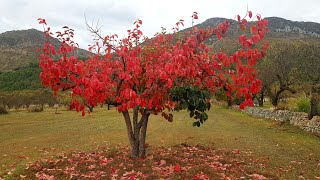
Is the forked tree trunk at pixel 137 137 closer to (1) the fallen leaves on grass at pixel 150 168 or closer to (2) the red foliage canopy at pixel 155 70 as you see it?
(1) the fallen leaves on grass at pixel 150 168

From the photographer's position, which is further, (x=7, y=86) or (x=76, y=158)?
(x=7, y=86)

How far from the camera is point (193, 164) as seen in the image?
36.3ft

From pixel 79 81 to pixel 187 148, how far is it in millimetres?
7710

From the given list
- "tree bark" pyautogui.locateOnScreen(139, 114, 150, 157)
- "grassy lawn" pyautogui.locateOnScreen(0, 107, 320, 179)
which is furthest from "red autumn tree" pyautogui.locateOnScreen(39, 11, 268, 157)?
"grassy lawn" pyautogui.locateOnScreen(0, 107, 320, 179)

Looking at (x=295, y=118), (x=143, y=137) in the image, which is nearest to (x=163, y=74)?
(x=143, y=137)

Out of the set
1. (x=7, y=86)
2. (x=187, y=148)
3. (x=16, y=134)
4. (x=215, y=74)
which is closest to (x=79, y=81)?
(x=215, y=74)

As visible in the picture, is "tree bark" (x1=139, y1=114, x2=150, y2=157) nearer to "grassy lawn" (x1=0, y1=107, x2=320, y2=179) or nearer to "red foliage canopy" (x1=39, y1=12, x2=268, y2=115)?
"red foliage canopy" (x1=39, y1=12, x2=268, y2=115)

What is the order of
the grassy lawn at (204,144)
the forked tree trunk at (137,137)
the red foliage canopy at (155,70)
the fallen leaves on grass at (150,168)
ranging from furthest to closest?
1. the grassy lawn at (204,144)
2. the forked tree trunk at (137,137)
3. the fallen leaves on grass at (150,168)
4. the red foliage canopy at (155,70)

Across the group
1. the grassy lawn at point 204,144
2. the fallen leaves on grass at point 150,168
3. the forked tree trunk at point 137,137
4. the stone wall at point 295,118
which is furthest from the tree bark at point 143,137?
the stone wall at point 295,118

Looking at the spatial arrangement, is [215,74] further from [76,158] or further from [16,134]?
[16,134]

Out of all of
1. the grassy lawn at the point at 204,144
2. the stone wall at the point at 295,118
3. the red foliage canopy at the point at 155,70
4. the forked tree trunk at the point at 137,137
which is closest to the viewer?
the red foliage canopy at the point at 155,70

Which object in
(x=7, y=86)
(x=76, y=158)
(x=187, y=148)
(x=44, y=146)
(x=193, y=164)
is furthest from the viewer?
(x=7, y=86)

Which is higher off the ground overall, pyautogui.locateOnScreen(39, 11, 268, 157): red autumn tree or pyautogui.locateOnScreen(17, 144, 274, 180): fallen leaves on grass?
pyautogui.locateOnScreen(39, 11, 268, 157): red autumn tree

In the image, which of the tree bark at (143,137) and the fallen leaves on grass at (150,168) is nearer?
the fallen leaves on grass at (150,168)
